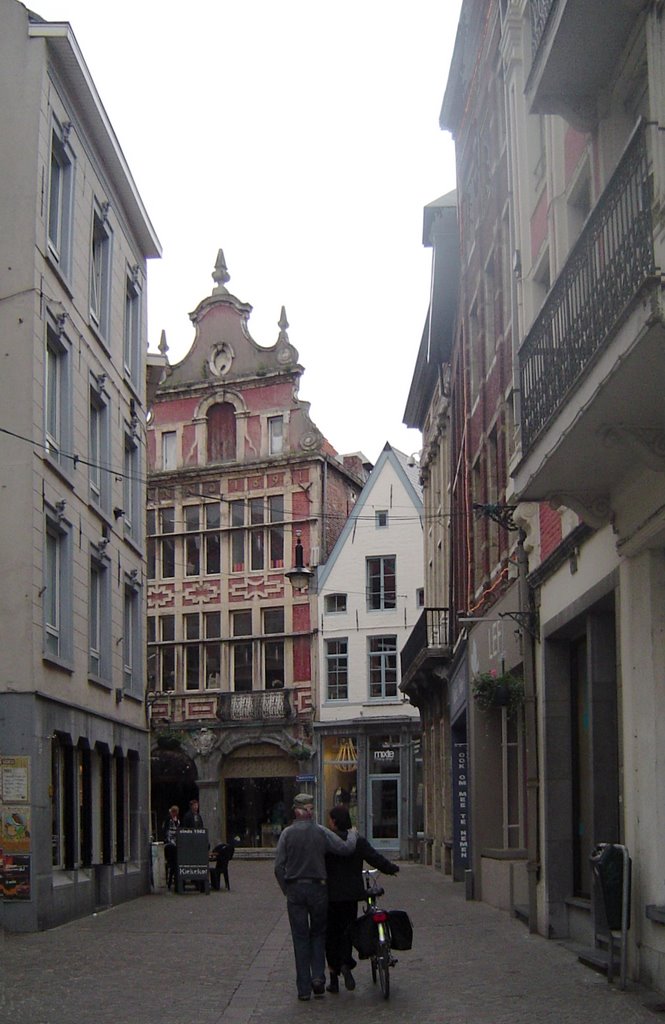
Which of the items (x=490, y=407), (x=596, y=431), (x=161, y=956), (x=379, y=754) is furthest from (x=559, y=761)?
(x=379, y=754)

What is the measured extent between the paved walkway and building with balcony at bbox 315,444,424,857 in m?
28.1

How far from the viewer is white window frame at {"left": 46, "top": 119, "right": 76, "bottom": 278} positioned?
72.4 ft

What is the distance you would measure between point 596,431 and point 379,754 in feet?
128

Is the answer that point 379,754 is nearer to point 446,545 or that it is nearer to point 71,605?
point 446,545

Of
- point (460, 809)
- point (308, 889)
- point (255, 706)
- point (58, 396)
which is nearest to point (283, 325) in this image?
point (255, 706)

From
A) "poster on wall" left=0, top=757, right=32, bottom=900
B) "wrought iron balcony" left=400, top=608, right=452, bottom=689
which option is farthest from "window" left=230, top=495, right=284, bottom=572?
"poster on wall" left=0, top=757, right=32, bottom=900

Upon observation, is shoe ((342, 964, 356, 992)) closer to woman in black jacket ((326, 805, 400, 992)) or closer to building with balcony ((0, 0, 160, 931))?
woman in black jacket ((326, 805, 400, 992))

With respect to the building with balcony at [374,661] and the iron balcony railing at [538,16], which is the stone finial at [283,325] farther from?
the iron balcony railing at [538,16]

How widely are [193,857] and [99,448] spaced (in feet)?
24.1

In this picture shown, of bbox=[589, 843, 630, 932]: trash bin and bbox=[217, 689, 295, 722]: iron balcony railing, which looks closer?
bbox=[589, 843, 630, 932]: trash bin

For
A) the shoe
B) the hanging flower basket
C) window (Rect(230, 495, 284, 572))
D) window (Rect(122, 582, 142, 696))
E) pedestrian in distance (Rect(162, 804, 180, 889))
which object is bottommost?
pedestrian in distance (Rect(162, 804, 180, 889))

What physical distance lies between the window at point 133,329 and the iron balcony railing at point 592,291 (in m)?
16.0

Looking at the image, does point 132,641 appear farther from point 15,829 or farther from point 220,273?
point 220,273

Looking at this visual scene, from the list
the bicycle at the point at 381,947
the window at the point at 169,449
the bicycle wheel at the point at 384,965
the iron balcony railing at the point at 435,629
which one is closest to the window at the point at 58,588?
the bicycle at the point at 381,947
